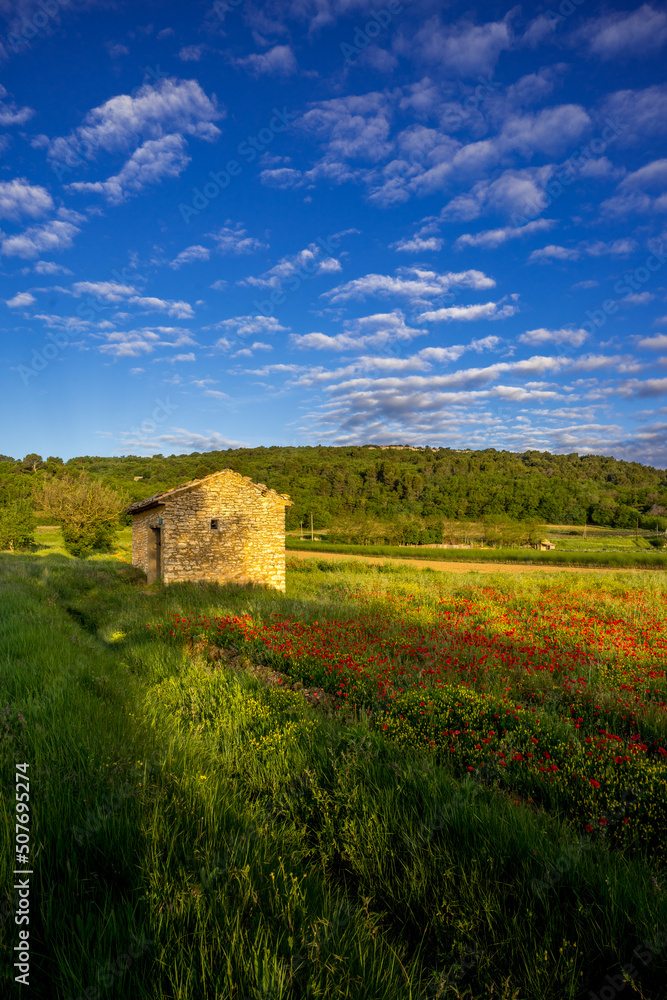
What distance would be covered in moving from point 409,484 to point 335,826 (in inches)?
2989

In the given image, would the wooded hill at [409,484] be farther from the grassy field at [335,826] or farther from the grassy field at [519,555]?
the grassy field at [335,826]

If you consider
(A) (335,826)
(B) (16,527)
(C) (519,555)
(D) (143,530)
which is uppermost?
(D) (143,530)

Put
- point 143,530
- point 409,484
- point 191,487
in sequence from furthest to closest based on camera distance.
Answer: point 409,484, point 143,530, point 191,487

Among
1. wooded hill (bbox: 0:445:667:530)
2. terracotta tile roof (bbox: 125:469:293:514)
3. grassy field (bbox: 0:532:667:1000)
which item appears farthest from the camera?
wooded hill (bbox: 0:445:667:530)

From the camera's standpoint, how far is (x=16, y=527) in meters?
39.9

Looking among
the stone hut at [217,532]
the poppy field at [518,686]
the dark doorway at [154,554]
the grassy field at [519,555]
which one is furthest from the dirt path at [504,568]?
the poppy field at [518,686]

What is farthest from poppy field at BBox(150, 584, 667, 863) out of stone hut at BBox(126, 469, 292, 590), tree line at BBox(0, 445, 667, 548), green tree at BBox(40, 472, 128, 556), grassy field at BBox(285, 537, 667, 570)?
tree line at BBox(0, 445, 667, 548)

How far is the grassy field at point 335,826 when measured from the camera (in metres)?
2.08

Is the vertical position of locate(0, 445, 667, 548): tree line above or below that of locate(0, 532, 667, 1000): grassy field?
above

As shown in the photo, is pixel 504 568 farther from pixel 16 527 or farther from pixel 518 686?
pixel 16 527

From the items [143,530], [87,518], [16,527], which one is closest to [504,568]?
[143,530]

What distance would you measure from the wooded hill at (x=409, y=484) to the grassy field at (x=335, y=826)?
49.7 metres

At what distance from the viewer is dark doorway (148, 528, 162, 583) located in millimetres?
19828

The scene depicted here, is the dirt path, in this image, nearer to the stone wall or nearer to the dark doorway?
the stone wall
